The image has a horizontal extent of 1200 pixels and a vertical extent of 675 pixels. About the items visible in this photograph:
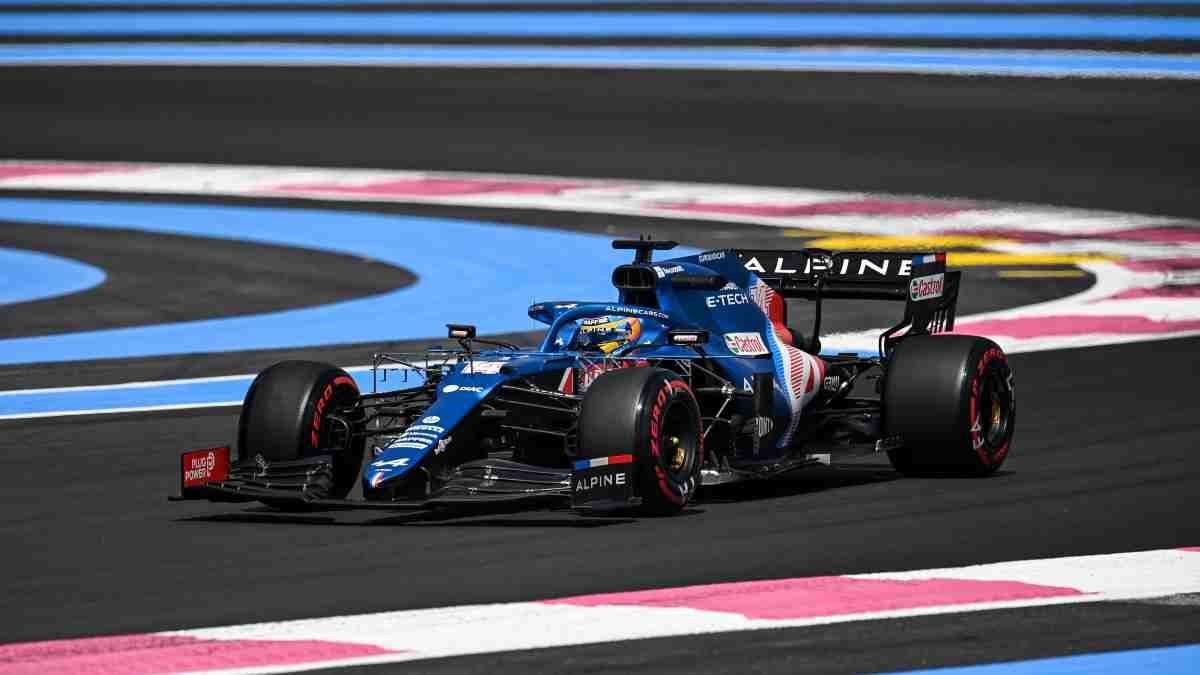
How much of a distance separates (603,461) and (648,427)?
25cm

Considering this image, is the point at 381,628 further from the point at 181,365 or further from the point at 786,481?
the point at 181,365

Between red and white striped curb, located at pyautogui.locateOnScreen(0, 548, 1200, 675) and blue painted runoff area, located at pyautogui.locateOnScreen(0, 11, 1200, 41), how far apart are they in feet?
73.5

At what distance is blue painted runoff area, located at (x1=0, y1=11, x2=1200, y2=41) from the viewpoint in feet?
103

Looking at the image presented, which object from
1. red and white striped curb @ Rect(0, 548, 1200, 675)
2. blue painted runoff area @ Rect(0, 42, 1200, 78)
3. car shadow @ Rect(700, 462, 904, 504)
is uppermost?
blue painted runoff area @ Rect(0, 42, 1200, 78)

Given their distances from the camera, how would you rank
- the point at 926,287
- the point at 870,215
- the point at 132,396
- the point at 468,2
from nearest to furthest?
the point at 926,287
the point at 132,396
the point at 870,215
the point at 468,2

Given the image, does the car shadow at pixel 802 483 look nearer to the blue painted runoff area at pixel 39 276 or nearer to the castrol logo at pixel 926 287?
the castrol logo at pixel 926 287

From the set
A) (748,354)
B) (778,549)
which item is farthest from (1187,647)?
(748,354)

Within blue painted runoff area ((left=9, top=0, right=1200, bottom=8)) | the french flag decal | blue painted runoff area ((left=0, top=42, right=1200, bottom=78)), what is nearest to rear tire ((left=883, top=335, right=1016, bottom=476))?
the french flag decal

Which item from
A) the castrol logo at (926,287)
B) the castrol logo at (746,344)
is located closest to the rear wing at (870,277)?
the castrol logo at (926,287)

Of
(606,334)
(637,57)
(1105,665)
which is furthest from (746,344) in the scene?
(637,57)

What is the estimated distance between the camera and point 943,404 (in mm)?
10820

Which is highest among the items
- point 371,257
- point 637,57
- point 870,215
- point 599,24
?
point 599,24

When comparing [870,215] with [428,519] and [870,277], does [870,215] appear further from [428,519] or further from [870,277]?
[428,519]

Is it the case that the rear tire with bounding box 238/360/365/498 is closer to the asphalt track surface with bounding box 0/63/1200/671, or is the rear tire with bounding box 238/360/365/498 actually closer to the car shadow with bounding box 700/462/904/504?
the asphalt track surface with bounding box 0/63/1200/671
